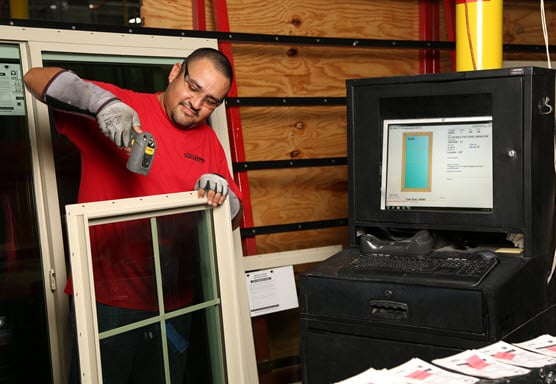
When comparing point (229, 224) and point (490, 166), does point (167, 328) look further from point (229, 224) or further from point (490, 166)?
point (490, 166)

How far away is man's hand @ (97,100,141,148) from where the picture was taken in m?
1.98

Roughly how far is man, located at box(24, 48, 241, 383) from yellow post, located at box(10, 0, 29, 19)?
676 mm

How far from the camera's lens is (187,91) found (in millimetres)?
2314

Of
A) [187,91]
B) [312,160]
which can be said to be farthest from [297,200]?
[187,91]

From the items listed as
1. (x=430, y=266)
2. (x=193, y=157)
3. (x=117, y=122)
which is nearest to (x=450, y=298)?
(x=430, y=266)

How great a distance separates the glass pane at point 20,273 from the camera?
241 cm

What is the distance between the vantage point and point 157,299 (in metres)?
2.15

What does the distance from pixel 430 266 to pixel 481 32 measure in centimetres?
90

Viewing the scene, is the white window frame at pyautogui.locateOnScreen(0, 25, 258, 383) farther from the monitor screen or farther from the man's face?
the monitor screen

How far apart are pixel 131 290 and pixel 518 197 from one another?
3.94 feet

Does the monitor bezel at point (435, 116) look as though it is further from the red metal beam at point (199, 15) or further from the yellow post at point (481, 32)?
the red metal beam at point (199, 15)

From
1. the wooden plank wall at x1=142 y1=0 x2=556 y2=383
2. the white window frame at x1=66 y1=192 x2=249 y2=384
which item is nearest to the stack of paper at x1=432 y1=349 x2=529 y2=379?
the white window frame at x1=66 y1=192 x2=249 y2=384

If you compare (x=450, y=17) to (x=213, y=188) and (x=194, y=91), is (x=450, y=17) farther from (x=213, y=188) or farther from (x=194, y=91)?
(x=213, y=188)

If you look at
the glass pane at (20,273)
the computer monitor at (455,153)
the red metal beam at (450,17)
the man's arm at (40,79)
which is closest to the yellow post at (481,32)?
the computer monitor at (455,153)
